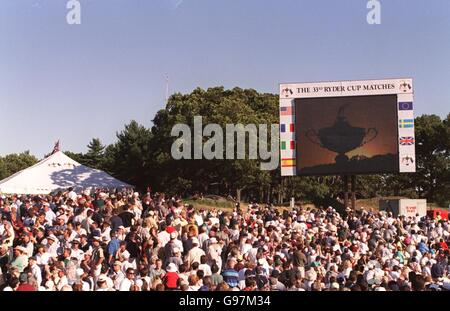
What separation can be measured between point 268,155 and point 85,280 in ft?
128

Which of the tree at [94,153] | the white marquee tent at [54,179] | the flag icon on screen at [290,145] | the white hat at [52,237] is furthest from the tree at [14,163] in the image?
the white hat at [52,237]

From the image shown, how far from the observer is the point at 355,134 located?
106ft

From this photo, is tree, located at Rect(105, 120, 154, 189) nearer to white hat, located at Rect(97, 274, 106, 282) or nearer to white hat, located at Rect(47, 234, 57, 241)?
white hat, located at Rect(47, 234, 57, 241)

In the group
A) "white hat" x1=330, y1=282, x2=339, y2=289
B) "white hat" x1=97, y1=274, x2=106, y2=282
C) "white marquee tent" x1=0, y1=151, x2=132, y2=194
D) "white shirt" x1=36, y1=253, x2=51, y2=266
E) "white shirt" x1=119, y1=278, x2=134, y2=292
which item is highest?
"white marquee tent" x1=0, y1=151, x2=132, y2=194

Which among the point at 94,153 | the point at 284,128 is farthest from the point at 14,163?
the point at 284,128

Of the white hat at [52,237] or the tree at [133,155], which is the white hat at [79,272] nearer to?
the white hat at [52,237]

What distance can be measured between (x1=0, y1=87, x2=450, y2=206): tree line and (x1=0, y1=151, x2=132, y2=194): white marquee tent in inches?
671

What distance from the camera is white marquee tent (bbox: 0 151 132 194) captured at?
33500mm

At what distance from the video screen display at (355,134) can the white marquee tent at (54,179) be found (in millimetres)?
10870

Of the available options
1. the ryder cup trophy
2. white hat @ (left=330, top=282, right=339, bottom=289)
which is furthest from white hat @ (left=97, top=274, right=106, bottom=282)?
the ryder cup trophy

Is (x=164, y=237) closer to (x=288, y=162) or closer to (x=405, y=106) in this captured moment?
(x=288, y=162)

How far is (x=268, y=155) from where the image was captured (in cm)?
5181

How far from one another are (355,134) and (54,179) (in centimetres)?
1614
